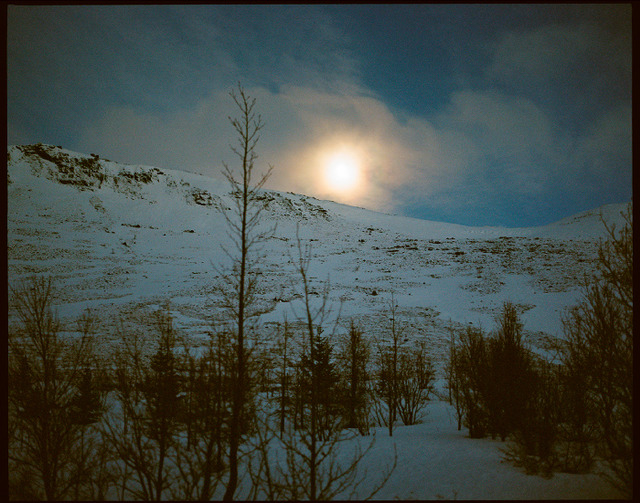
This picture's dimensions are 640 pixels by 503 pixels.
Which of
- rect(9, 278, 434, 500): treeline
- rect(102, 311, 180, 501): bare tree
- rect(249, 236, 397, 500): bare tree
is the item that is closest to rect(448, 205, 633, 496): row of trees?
rect(249, 236, 397, 500): bare tree

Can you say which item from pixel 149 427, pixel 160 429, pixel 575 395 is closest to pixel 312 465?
pixel 160 429

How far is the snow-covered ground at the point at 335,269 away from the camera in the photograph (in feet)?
37.7

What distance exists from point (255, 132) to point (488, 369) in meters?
12.4

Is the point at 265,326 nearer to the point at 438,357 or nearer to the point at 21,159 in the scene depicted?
the point at 438,357

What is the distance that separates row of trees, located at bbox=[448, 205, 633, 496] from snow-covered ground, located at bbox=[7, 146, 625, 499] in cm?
91

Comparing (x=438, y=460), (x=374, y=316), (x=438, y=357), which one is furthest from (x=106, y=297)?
(x=438, y=460)

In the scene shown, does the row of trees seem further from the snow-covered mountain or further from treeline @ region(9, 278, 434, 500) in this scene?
the snow-covered mountain

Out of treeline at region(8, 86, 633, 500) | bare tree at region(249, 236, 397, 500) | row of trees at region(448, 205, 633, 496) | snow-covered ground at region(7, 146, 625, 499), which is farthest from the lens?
snow-covered ground at region(7, 146, 625, 499)

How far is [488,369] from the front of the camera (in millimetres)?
12703

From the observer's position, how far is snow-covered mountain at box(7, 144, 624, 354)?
37812 millimetres

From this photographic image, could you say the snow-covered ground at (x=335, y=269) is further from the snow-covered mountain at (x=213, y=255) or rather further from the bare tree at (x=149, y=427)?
the bare tree at (x=149, y=427)

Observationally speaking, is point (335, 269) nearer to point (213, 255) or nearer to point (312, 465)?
point (213, 255)

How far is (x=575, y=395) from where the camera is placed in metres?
11.3

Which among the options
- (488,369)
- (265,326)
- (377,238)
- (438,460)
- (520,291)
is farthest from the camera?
(377,238)
